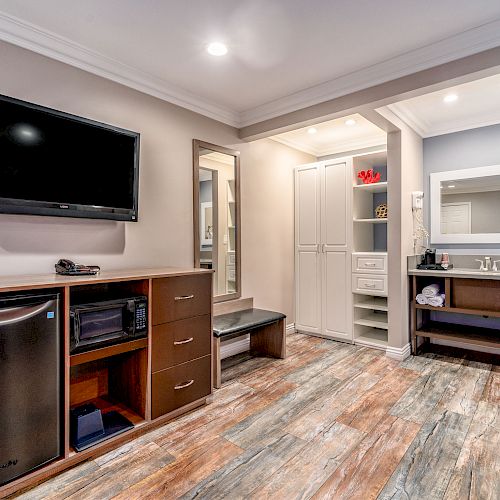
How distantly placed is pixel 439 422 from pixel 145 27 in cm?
320

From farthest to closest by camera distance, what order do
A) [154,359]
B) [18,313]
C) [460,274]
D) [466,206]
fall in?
1. [466,206]
2. [460,274]
3. [154,359]
4. [18,313]

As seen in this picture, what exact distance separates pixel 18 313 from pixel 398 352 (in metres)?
3.33

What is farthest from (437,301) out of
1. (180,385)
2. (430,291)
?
(180,385)

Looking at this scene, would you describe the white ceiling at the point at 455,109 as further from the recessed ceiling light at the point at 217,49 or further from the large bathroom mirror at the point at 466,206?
the recessed ceiling light at the point at 217,49

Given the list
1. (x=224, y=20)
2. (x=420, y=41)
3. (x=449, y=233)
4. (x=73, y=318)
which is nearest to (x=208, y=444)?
(x=73, y=318)

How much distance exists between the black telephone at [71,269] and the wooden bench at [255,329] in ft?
3.67

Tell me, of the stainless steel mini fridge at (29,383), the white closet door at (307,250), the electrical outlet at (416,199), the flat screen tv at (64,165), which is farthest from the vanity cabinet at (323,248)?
the stainless steel mini fridge at (29,383)

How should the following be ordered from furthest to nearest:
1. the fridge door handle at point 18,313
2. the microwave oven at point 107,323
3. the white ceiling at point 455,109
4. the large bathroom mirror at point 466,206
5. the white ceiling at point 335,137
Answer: the white ceiling at point 335,137 → the large bathroom mirror at point 466,206 → the white ceiling at point 455,109 → the microwave oven at point 107,323 → the fridge door handle at point 18,313

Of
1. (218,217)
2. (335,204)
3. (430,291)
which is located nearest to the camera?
(218,217)

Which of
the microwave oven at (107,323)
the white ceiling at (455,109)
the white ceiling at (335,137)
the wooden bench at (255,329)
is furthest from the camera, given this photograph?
the white ceiling at (335,137)

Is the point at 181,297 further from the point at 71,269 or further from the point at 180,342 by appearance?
the point at 71,269

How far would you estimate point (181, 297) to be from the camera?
93.4 inches

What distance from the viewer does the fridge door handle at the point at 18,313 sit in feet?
5.23

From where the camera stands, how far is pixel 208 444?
2.06 meters
